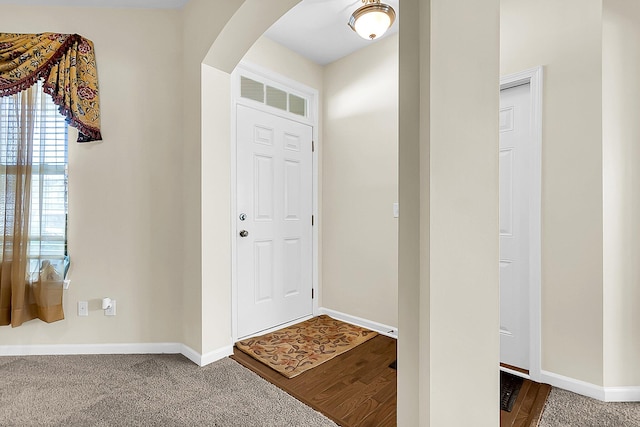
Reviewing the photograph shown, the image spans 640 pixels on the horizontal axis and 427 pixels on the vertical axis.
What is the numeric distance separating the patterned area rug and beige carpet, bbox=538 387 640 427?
1286 mm

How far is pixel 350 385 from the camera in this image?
198 centimetres

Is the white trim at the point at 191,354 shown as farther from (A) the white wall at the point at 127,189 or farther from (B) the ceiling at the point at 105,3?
(B) the ceiling at the point at 105,3

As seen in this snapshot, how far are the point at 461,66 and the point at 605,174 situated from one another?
53.5 inches

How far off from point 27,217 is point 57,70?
3.43ft

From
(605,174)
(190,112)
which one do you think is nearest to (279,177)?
(190,112)

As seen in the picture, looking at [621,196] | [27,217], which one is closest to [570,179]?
[621,196]

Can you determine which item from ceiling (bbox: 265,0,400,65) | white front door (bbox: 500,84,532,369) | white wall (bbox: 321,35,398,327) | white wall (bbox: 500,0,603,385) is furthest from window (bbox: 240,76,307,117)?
white wall (bbox: 500,0,603,385)

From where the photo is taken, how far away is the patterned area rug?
7.35 feet

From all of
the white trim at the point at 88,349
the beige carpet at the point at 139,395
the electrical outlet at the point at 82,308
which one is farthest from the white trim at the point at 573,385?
the electrical outlet at the point at 82,308

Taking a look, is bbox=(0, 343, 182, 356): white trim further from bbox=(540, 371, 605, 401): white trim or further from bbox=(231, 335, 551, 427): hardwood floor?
bbox=(540, 371, 605, 401): white trim

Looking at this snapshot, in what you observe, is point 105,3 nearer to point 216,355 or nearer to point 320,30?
point 320,30

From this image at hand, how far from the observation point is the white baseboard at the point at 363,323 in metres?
2.73

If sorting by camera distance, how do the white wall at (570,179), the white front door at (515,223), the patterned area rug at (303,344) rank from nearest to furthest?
the white wall at (570,179) < the white front door at (515,223) < the patterned area rug at (303,344)

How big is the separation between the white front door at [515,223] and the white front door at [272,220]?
172 centimetres
